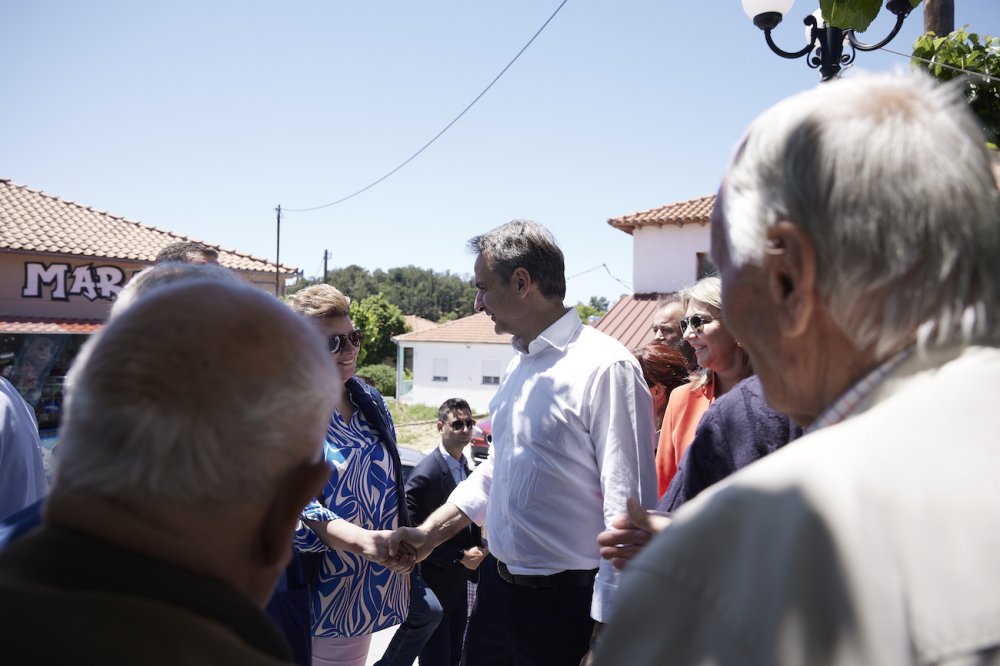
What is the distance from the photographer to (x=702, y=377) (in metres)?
3.44

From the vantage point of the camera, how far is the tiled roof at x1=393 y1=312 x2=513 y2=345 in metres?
44.5

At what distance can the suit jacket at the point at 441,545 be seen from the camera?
4566 millimetres

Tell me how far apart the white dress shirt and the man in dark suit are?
5.31 ft

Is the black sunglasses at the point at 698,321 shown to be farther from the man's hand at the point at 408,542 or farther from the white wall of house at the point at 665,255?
the white wall of house at the point at 665,255

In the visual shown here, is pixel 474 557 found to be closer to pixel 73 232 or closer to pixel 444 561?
pixel 444 561

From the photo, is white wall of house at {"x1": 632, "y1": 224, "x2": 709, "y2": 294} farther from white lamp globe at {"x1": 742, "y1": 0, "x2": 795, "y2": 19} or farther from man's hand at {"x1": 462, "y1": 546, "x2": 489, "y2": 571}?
man's hand at {"x1": 462, "y1": 546, "x2": 489, "y2": 571}

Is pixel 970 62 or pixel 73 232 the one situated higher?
pixel 970 62

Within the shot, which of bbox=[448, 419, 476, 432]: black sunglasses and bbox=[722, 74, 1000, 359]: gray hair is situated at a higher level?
bbox=[722, 74, 1000, 359]: gray hair

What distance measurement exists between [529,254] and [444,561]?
2393mm

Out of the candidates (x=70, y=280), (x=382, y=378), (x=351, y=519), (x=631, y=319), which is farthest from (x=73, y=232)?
(x=382, y=378)

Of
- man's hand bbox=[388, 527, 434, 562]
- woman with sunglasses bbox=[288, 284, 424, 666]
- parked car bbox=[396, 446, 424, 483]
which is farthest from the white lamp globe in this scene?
parked car bbox=[396, 446, 424, 483]

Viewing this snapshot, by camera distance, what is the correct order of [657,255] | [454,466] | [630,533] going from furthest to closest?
1. [657,255]
2. [454,466]
3. [630,533]

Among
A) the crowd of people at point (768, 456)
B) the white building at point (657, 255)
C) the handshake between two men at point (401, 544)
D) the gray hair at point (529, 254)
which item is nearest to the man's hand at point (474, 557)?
the handshake between two men at point (401, 544)

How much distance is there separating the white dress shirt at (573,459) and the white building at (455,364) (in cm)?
4070
